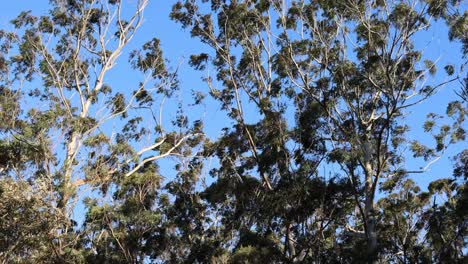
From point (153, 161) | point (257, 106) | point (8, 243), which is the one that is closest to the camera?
point (8, 243)

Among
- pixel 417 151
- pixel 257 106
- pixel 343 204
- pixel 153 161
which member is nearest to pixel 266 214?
pixel 343 204

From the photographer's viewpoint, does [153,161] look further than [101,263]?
Yes

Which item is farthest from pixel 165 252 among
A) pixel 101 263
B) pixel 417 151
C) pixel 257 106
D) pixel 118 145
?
pixel 417 151

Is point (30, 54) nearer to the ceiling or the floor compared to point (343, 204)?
nearer to the ceiling

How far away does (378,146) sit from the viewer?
1652 cm

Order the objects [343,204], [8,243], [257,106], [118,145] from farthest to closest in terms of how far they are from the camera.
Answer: [118,145], [257,106], [343,204], [8,243]

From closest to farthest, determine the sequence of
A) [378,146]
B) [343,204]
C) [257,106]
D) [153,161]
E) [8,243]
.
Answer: [8,243]
[378,146]
[343,204]
[257,106]
[153,161]

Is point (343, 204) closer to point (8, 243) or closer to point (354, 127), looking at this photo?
point (354, 127)

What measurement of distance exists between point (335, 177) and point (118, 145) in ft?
26.8

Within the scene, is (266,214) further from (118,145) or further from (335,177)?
(118,145)

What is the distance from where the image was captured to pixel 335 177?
1727cm

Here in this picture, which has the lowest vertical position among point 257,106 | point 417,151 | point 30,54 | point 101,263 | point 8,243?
point 8,243

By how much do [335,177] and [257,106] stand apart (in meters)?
3.73

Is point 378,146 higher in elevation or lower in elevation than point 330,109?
lower
